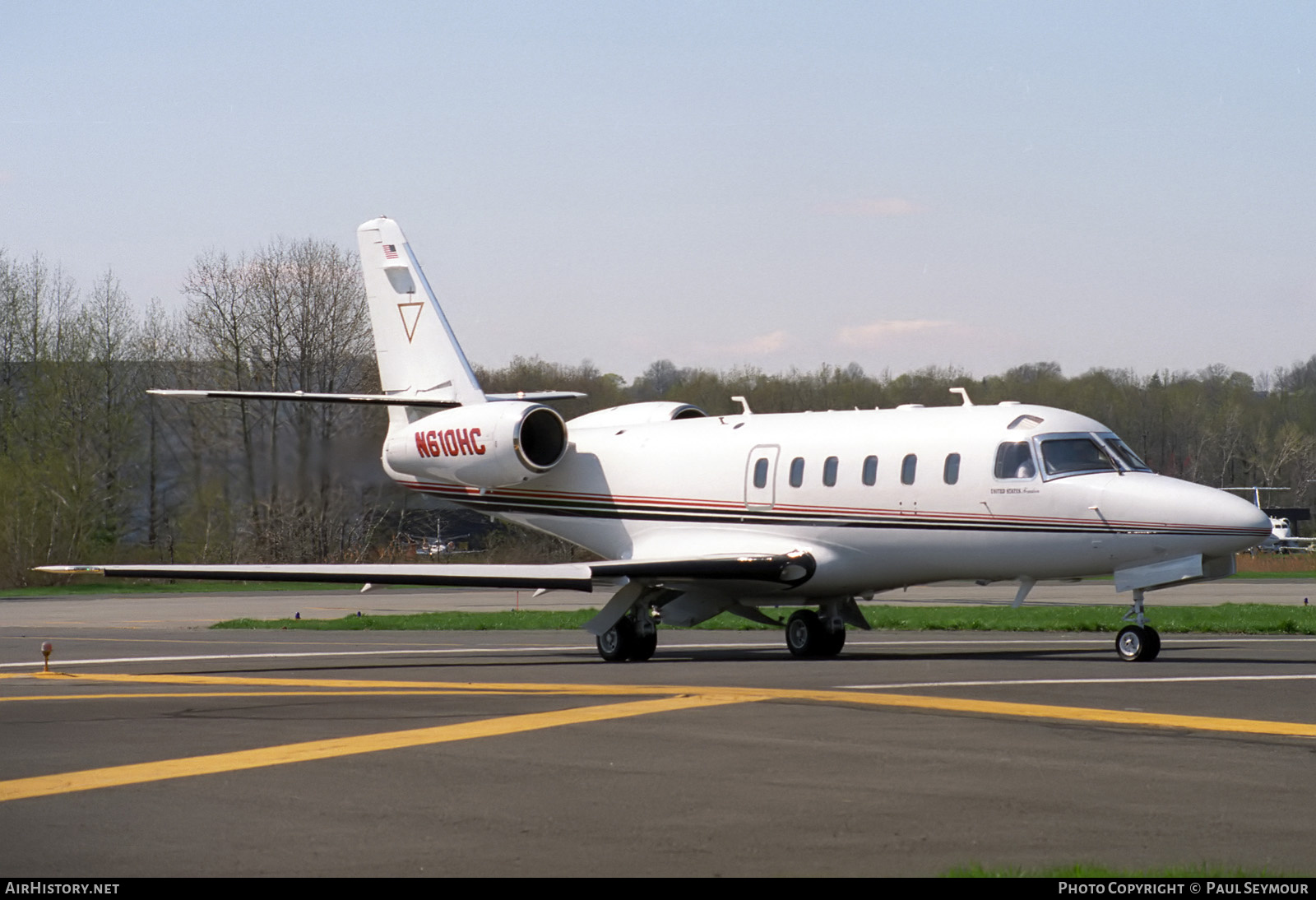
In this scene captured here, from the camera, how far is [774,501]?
21375 millimetres

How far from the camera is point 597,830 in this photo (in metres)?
7.97

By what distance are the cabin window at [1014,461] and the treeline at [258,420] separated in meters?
11.6

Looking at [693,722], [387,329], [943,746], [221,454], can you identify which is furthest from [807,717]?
[221,454]

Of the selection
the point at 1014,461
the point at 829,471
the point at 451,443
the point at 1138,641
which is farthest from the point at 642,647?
the point at 1138,641

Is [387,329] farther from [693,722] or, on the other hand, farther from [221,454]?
[693,722]

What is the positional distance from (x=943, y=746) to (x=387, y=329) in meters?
17.2

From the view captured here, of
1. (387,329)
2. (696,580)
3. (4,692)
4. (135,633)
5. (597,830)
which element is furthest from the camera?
(135,633)

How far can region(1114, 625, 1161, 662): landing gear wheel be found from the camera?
1823 cm

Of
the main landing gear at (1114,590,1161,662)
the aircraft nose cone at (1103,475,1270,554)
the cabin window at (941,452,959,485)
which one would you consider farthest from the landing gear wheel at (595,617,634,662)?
the aircraft nose cone at (1103,475,1270,554)

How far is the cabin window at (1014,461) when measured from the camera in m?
19.1

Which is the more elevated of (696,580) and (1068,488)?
(1068,488)

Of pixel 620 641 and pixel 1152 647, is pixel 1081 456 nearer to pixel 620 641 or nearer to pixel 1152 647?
pixel 1152 647

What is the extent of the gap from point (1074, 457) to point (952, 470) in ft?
5.16
